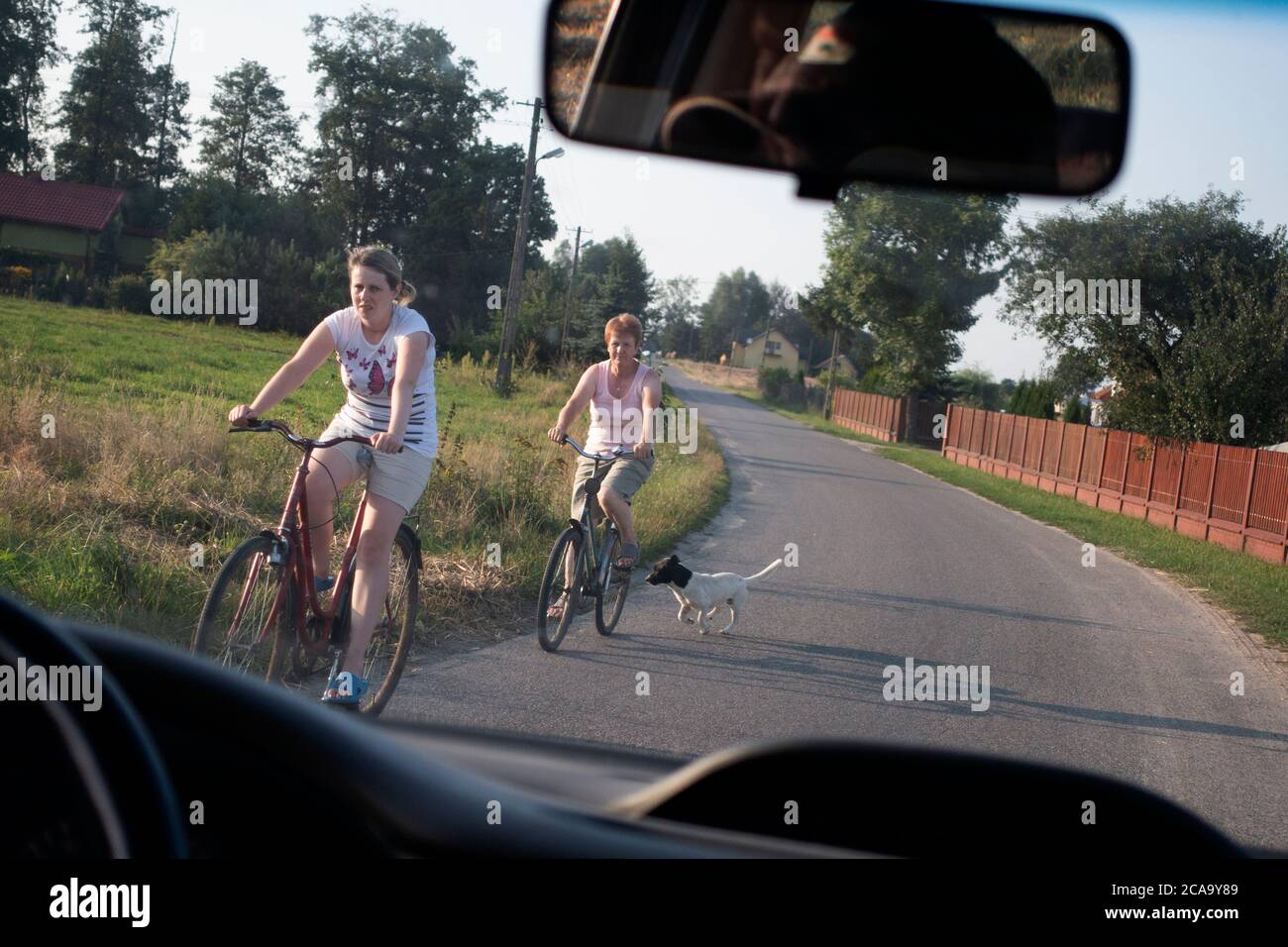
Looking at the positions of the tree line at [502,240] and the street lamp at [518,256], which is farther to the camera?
the street lamp at [518,256]

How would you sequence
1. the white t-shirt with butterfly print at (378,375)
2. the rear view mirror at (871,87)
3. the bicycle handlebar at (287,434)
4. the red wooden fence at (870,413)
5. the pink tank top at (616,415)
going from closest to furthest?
the rear view mirror at (871,87)
the bicycle handlebar at (287,434)
the white t-shirt with butterfly print at (378,375)
the pink tank top at (616,415)
the red wooden fence at (870,413)

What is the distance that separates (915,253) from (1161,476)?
10.3 metres

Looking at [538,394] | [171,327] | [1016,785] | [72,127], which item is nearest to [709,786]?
[1016,785]

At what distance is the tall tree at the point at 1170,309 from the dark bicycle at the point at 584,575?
59.4 ft

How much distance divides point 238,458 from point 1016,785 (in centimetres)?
945

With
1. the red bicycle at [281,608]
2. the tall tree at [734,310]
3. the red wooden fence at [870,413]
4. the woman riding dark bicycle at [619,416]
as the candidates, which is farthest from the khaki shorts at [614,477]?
the tall tree at [734,310]

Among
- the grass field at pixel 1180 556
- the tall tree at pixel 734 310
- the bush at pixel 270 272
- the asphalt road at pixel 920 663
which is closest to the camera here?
the asphalt road at pixel 920 663

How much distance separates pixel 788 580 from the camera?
10.9 metres

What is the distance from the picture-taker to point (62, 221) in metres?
53.6

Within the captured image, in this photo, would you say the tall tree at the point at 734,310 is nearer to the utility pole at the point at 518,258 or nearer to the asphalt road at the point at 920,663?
the utility pole at the point at 518,258

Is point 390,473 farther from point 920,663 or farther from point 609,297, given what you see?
point 609,297

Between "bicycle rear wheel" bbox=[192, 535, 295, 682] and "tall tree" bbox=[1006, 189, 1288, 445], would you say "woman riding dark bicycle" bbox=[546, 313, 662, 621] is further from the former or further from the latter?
"tall tree" bbox=[1006, 189, 1288, 445]

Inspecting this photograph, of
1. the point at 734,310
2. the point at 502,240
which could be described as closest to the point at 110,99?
the point at 502,240

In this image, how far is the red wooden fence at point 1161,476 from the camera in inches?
730
